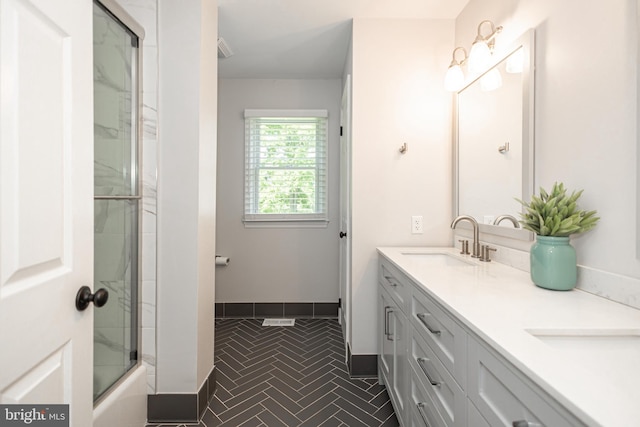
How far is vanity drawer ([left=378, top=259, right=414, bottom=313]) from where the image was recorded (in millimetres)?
1630

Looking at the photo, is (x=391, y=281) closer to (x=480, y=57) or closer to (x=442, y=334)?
(x=442, y=334)

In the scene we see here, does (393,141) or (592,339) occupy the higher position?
(393,141)

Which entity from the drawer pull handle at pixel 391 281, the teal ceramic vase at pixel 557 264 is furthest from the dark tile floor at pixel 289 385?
the teal ceramic vase at pixel 557 264

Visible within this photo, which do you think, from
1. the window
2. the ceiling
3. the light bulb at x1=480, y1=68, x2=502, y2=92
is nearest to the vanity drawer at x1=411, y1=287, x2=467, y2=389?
the light bulb at x1=480, y1=68, x2=502, y2=92

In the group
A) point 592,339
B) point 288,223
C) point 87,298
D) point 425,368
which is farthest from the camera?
point 288,223

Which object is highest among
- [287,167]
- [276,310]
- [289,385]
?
[287,167]

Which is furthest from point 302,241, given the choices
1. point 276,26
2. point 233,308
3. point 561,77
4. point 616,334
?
point 616,334

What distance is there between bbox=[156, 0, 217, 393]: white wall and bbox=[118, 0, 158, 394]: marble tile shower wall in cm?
3

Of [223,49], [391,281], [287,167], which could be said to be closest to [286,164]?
[287,167]

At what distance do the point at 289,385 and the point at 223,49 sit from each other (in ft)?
8.77

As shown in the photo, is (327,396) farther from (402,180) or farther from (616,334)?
(616,334)

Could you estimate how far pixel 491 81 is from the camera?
1.91 meters

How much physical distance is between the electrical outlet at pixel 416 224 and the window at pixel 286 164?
1.32 m

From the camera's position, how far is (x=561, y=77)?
1.40 meters
